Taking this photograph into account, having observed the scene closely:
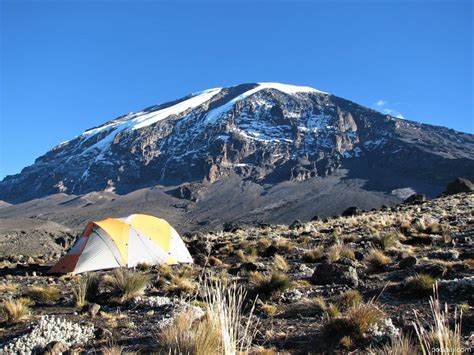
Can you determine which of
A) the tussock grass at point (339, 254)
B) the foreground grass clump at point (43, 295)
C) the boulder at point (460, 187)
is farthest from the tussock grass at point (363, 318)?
the boulder at point (460, 187)

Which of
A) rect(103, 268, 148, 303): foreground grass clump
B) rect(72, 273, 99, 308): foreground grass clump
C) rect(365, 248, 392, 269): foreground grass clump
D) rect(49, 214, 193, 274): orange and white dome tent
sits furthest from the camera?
rect(49, 214, 193, 274): orange and white dome tent

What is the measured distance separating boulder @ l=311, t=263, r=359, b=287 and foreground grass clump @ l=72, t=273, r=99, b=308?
4.24m

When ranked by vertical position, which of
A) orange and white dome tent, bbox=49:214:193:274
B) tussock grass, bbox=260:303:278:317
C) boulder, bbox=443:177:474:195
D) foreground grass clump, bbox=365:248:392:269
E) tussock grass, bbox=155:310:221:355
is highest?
boulder, bbox=443:177:474:195

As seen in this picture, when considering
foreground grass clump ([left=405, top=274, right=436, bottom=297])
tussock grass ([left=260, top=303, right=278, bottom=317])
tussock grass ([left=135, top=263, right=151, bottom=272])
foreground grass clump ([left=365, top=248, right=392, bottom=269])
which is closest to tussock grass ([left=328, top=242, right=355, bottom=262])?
foreground grass clump ([left=365, top=248, right=392, bottom=269])

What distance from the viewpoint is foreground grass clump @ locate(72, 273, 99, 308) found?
7.91 m

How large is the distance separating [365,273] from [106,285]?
17.8 ft

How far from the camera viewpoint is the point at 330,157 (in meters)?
190

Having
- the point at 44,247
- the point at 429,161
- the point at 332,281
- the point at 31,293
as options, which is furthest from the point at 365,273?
the point at 429,161

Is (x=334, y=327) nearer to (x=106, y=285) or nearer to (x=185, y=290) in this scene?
(x=185, y=290)

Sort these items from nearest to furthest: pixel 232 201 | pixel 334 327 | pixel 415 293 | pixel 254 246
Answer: pixel 334 327 < pixel 415 293 < pixel 254 246 < pixel 232 201

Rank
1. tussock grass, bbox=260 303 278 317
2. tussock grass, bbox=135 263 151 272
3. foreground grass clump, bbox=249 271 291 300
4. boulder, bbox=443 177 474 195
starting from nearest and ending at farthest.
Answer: tussock grass, bbox=260 303 278 317
foreground grass clump, bbox=249 271 291 300
tussock grass, bbox=135 263 151 272
boulder, bbox=443 177 474 195

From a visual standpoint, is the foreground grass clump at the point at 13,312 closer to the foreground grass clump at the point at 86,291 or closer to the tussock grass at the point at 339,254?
the foreground grass clump at the point at 86,291

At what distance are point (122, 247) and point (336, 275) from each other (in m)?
7.21

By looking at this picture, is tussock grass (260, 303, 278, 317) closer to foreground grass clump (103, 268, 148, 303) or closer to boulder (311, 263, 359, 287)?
boulder (311, 263, 359, 287)
